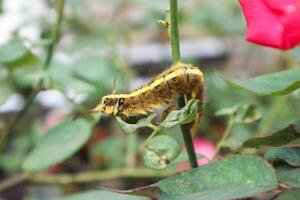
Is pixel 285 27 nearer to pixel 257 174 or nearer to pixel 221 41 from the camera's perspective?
pixel 257 174

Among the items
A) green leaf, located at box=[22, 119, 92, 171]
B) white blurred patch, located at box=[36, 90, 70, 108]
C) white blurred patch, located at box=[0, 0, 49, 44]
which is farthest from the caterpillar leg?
white blurred patch, located at box=[36, 90, 70, 108]

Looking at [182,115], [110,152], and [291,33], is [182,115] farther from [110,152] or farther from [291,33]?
[110,152]

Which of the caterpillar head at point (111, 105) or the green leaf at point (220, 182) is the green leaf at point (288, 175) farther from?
the caterpillar head at point (111, 105)

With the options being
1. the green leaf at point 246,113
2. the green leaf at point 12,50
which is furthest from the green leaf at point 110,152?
the green leaf at point 246,113

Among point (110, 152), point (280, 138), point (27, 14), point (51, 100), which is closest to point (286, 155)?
point (280, 138)

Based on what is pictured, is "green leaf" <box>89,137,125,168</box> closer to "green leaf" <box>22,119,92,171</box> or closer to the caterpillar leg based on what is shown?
"green leaf" <box>22,119,92,171</box>

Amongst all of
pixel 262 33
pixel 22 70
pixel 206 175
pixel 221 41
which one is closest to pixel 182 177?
pixel 206 175
